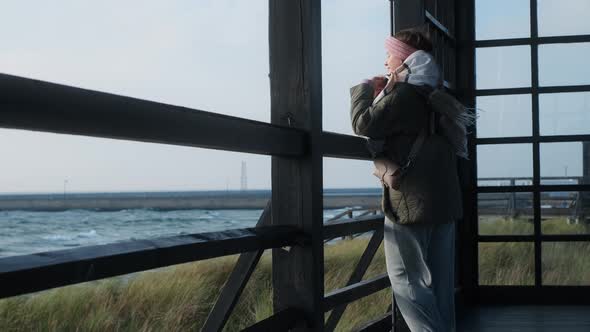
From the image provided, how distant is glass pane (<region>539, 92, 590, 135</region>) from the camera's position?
5188 millimetres

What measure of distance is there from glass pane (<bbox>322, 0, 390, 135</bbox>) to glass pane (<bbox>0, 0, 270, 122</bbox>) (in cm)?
1413

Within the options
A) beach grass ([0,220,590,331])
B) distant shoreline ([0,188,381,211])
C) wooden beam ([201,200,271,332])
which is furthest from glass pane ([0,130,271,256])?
wooden beam ([201,200,271,332])

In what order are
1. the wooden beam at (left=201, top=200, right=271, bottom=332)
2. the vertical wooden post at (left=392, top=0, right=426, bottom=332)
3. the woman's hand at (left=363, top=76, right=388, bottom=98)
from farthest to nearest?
the vertical wooden post at (left=392, top=0, right=426, bottom=332), the woman's hand at (left=363, top=76, right=388, bottom=98), the wooden beam at (left=201, top=200, right=271, bottom=332)

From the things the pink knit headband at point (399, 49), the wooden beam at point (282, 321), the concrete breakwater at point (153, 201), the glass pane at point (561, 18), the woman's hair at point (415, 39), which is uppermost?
the glass pane at point (561, 18)

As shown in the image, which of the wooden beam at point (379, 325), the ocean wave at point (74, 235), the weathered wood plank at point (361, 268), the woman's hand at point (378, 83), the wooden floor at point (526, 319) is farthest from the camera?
the ocean wave at point (74, 235)

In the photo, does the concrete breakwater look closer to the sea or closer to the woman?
the sea

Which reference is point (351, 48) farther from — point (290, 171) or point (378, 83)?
point (290, 171)

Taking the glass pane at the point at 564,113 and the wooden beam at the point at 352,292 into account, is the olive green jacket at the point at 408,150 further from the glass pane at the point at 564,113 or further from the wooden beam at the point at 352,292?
the glass pane at the point at 564,113

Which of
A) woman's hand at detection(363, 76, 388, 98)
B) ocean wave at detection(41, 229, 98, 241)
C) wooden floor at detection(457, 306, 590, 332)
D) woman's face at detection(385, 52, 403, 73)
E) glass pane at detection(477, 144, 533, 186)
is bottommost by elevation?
ocean wave at detection(41, 229, 98, 241)

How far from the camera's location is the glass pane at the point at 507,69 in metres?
5.23

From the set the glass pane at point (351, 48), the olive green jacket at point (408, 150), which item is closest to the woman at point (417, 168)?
the olive green jacket at point (408, 150)

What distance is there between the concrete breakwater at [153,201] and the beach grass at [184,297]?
2623 cm

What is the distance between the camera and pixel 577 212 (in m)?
5.22

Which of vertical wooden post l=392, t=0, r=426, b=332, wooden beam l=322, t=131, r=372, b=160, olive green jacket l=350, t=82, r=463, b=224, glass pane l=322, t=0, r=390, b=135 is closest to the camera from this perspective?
olive green jacket l=350, t=82, r=463, b=224
